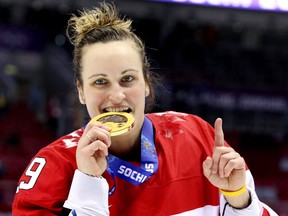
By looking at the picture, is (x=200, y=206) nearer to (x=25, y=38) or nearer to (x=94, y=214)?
(x=94, y=214)

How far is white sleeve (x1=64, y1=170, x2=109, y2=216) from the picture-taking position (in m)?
1.79

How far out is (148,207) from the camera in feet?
6.44

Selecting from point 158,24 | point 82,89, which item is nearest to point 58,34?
point 158,24

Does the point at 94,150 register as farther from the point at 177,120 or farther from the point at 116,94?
the point at 177,120

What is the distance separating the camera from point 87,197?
1.81m

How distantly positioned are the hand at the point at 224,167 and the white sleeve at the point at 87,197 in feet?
1.12

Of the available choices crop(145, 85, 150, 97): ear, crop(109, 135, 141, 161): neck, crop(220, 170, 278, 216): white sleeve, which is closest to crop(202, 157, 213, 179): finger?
crop(220, 170, 278, 216): white sleeve

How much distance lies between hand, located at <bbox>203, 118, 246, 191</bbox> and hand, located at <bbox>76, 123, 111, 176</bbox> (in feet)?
1.09

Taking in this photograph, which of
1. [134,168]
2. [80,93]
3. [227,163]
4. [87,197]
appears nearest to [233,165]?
[227,163]

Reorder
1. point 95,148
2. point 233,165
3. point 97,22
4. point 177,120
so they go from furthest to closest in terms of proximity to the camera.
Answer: point 177,120, point 97,22, point 233,165, point 95,148

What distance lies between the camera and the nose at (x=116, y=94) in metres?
1.89

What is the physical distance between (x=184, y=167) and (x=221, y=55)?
1249 centimetres

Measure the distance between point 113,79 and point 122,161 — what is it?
0.26 metres

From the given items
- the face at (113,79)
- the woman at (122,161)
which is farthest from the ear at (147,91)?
the face at (113,79)
